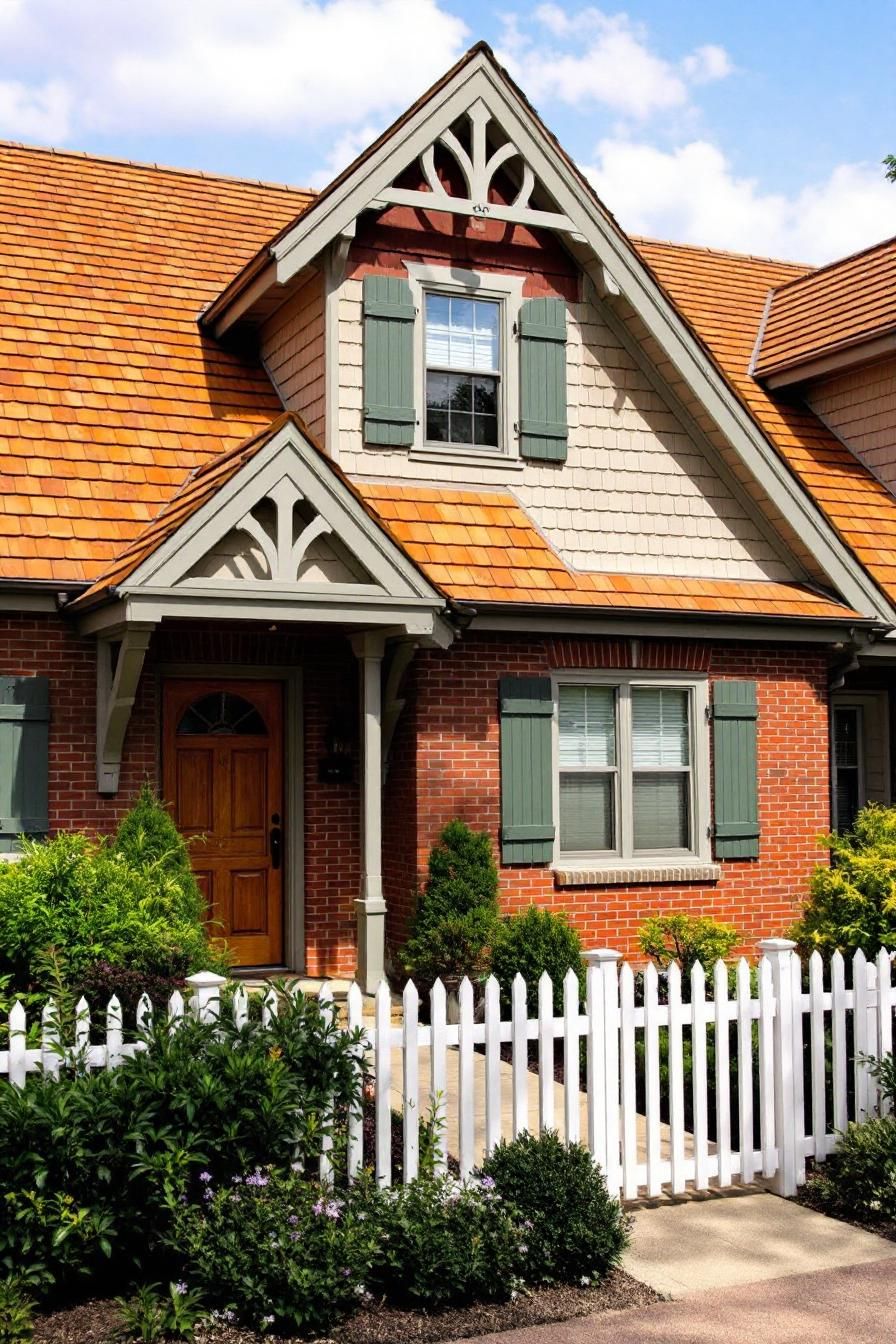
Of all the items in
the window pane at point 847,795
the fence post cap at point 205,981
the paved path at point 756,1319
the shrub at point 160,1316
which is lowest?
the paved path at point 756,1319

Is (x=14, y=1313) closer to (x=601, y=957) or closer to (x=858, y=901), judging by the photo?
(x=601, y=957)

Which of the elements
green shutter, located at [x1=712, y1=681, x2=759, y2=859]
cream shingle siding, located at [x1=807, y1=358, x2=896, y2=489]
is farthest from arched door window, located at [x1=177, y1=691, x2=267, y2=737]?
cream shingle siding, located at [x1=807, y1=358, x2=896, y2=489]

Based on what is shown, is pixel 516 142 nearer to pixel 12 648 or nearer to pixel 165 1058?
pixel 12 648

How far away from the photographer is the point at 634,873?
1266cm

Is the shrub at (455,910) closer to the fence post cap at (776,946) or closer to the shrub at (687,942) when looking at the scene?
the shrub at (687,942)

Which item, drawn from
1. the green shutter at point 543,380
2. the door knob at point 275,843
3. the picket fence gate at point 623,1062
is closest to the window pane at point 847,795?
the green shutter at point 543,380

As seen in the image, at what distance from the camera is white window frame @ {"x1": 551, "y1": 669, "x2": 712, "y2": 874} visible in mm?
12602

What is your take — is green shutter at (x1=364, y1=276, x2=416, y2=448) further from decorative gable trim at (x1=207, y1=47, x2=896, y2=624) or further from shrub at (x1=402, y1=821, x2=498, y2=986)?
shrub at (x1=402, y1=821, x2=498, y2=986)

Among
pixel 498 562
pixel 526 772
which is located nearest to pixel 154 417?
pixel 498 562

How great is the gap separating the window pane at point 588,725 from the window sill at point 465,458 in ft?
6.46

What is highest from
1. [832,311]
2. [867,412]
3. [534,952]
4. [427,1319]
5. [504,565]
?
[832,311]

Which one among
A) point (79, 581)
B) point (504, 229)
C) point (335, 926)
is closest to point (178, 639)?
point (79, 581)

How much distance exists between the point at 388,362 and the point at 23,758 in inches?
172

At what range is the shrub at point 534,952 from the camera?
10812 millimetres
